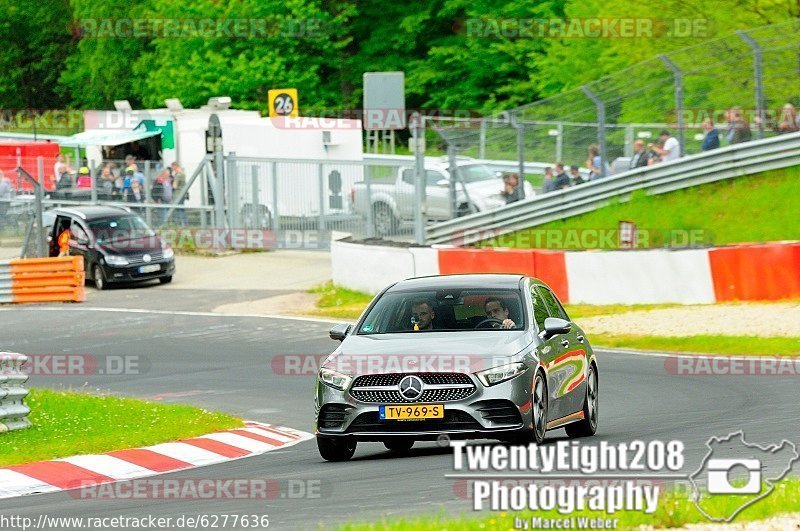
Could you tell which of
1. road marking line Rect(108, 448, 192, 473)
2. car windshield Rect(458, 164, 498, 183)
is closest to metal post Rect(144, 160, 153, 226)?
car windshield Rect(458, 164, 498, 183)

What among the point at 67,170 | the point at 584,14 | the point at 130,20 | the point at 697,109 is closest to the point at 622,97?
the point at 697,109

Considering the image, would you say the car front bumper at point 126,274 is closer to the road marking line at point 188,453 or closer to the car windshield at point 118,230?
the car windshield at point 118,230

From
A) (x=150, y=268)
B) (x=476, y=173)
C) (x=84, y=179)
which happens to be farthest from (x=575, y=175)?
(x=84, y=179)

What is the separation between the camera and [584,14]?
50.8 m

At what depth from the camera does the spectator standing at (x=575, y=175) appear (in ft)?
98.9

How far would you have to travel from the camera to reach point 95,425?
14.8m

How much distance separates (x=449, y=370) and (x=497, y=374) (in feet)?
1.16

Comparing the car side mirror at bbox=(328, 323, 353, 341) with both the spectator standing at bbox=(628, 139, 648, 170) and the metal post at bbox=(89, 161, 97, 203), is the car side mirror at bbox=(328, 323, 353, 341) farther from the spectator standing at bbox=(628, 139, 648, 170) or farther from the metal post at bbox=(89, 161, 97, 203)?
the metal post at bbox=(89, 161, 97, 203)

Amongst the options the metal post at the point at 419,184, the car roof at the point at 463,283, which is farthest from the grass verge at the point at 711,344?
the metal post at the point at 419,184

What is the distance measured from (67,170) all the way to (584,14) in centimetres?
1774

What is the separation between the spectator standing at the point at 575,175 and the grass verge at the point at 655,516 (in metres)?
21.3

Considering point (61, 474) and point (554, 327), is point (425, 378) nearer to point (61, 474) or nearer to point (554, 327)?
point (554, 327)

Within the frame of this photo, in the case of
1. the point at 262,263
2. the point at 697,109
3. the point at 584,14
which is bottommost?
the point at 262,263

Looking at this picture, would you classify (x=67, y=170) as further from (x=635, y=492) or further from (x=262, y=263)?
(x=635, y=492)
